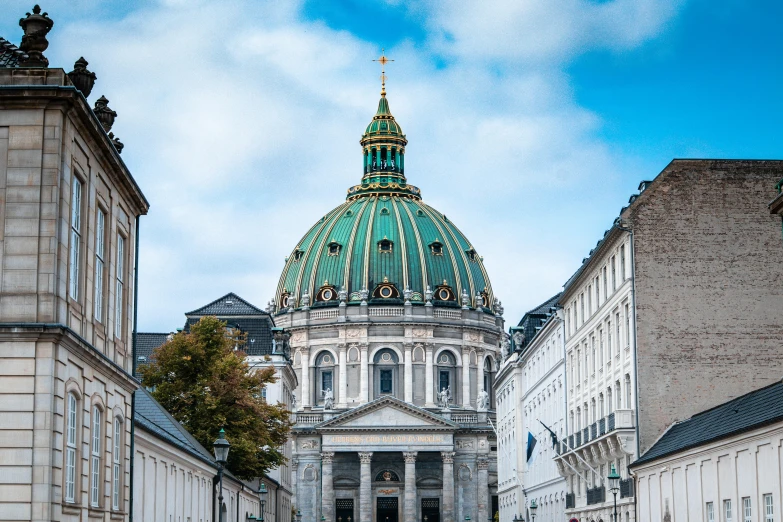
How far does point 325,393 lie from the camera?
146125 millimetres

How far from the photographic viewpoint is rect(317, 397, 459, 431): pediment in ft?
442

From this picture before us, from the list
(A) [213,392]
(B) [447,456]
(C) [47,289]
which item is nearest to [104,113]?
(C) [47,289]

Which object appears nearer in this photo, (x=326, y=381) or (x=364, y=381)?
(x=364, y=381)

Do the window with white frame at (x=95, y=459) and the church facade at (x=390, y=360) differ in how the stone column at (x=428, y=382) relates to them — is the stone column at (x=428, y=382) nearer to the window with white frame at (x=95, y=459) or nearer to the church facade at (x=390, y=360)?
the church facade at (x=390, y=360)

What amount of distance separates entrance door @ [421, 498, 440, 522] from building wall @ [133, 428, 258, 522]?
3695 inches

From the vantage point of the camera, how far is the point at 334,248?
15375 cm

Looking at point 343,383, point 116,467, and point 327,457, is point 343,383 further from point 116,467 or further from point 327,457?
point 116,467

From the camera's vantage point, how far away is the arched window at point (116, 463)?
79.6 feet

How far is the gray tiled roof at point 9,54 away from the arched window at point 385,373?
128181mm

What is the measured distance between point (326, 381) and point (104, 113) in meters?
126

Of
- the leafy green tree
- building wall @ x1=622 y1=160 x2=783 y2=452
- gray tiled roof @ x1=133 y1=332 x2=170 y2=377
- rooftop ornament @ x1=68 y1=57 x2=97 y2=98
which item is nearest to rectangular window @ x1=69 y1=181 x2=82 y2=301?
rooftop ornament @ x1=68 y1=57 x2=97 y2=98

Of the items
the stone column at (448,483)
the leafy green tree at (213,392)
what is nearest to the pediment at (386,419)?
the stone column at (448,483)

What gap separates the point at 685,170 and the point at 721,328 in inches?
226

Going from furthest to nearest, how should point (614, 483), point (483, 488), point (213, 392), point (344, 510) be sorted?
point (344, 510) → point (483, 488) → point (213, 392) → point (614, 483)
